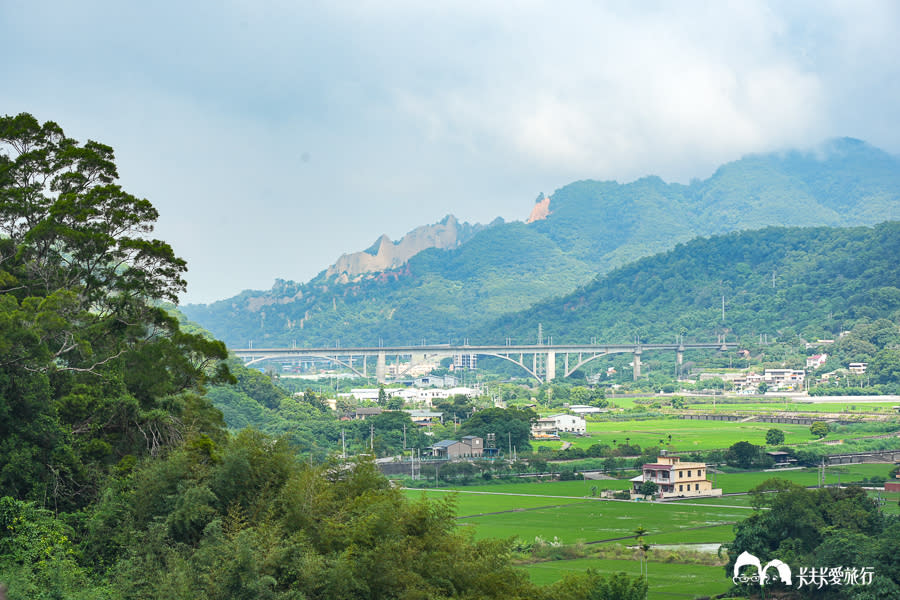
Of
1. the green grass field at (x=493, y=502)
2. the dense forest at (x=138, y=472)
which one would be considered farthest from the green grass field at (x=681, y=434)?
the dense forest at (x=138, y=472)

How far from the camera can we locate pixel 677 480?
3372cm

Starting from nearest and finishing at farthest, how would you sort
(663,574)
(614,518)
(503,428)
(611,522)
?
(663,574), (611,522), (614,518), (503,428)

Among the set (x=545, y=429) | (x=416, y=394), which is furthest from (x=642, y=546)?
(x=416, y=394)

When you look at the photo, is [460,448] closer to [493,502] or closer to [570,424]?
[570,424]

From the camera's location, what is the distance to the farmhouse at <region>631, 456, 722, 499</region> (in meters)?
33.6

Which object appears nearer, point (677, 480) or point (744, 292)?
point (677, 480)

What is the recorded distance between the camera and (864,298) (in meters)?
95.8

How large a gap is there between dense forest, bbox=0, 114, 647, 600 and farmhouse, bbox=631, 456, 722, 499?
16.8 metres

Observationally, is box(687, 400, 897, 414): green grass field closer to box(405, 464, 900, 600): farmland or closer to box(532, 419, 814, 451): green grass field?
box(532, 419, 814, 451): green grass field

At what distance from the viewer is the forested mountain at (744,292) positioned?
99.6 m

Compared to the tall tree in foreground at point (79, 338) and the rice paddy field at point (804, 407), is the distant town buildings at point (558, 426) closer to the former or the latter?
the rice paddy field at point (804, 407)

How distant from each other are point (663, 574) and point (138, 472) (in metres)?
12.7

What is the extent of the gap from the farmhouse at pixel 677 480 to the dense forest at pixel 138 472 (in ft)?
55.1

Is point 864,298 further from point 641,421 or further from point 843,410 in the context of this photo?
point 641,421
